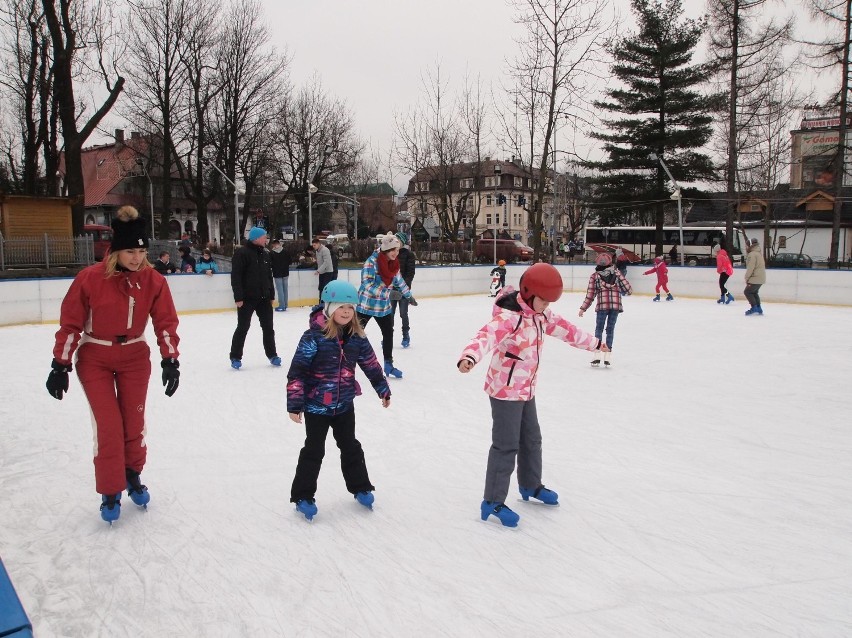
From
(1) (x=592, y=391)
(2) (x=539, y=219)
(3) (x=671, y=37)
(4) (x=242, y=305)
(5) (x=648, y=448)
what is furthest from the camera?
(3) (x=671, y=37)

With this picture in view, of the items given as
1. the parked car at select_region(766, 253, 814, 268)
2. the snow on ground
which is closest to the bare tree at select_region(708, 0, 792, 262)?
the parked car at select_region(766, 253, 814, 268)

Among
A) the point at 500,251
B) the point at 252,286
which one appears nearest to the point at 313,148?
the point at 500,251

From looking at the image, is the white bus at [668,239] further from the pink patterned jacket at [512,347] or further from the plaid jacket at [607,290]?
the pink patterned jacket at [512,347]

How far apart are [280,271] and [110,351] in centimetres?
1021

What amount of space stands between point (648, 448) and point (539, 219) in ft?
57.3

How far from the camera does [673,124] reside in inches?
1223

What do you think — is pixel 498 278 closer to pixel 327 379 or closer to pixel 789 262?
pixel 327 379

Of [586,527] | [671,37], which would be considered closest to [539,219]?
Answer: [671,37]

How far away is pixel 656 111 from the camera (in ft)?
102

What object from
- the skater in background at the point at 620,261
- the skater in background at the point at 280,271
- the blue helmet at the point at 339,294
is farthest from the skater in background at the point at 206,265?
the blue helmet at the point at 339,294

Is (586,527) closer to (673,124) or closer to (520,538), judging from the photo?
(520,538)

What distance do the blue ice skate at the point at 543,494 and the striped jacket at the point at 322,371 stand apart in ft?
3.56

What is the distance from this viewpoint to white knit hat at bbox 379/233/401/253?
6.48 m

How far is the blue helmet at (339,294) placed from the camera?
3.17 metres
